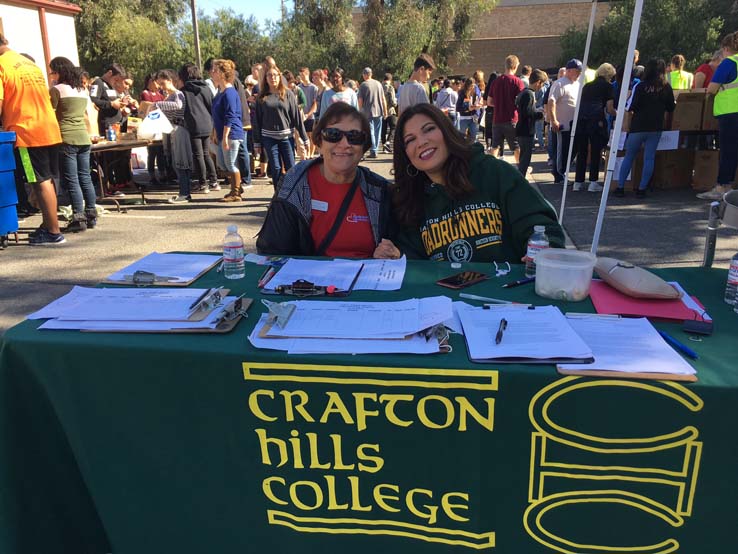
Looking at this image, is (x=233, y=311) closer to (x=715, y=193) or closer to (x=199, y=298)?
(x=199, y=298)

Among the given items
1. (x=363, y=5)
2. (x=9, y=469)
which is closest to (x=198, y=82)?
(x=9, y=469)

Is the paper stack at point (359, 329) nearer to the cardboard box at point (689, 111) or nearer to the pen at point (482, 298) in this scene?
the pen at point (482, 298)

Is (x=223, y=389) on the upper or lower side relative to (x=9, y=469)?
upper

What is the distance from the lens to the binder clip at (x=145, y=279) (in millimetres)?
2094

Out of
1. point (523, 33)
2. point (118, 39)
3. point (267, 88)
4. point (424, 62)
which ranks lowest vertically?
point (267, 88)

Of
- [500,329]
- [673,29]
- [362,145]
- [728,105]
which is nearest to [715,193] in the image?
[728,105]

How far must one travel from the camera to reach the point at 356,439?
5.16ft

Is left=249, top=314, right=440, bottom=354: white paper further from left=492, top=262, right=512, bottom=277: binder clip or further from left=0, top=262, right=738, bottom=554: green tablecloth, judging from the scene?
left=492, top=262, right=512, bottom=277: binder clip

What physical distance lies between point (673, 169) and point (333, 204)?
7.15m

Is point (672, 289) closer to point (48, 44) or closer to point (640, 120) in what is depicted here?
point (640, 120)

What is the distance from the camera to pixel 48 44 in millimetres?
14453

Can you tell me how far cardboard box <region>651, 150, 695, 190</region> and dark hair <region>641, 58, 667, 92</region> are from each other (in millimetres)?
1346

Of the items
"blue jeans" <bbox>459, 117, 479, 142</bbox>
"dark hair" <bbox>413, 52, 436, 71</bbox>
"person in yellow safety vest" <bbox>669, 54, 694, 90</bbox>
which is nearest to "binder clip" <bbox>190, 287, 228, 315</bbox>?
"dark hair" <bbox>413, 52, 436, 71</bbox>

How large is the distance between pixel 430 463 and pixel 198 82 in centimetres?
769
